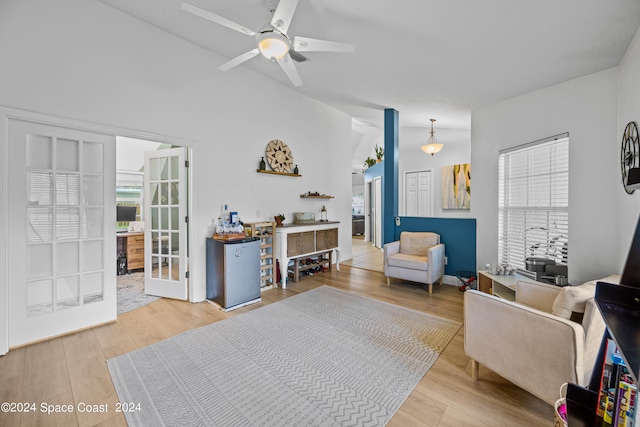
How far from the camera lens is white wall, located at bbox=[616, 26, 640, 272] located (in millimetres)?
2121

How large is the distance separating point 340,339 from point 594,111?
3535mm

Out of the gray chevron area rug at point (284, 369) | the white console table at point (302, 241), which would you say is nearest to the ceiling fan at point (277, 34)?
the white console table at point (302, 241)

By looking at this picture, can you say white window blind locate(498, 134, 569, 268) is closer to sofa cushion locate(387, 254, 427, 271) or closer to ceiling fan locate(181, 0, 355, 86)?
sofa cushion locate(387, 254, 427, 271)

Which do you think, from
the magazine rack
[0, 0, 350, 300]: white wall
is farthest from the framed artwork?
the magazine rack

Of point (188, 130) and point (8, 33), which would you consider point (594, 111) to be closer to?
point (188, 130)

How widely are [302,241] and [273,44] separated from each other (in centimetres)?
279

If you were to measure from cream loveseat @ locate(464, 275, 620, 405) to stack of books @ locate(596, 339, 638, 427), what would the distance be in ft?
0.84

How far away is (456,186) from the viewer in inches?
224

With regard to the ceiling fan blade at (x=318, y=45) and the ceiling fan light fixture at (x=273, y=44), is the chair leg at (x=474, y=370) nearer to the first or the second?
the ceiling fan blade at (x=318, y=45)

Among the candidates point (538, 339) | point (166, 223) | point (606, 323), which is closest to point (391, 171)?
point (538, 339)

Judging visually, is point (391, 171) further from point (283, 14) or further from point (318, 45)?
point (283, 14)

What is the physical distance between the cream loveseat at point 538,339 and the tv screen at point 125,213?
570 cm

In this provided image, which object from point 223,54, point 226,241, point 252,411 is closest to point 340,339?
point 252,411

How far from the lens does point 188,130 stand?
322cm
